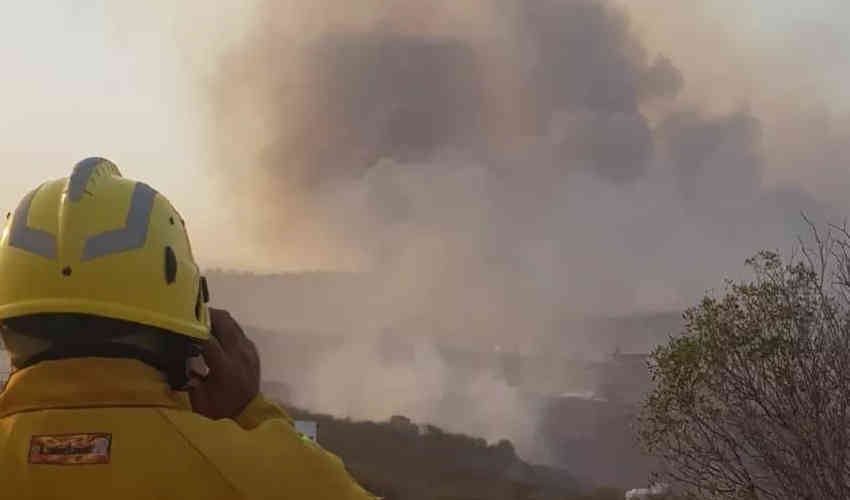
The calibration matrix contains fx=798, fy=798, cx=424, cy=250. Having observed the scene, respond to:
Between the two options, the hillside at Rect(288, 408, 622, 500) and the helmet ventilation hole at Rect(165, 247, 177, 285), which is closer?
the helmet ventilation hole at Rect(165, 247, 177, 285)

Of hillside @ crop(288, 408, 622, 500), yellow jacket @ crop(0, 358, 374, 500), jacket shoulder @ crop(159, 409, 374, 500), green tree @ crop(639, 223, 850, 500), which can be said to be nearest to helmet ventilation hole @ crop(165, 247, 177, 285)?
yellow jacket @ crop(0, 358, 374, 500)

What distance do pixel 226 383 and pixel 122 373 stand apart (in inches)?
12.8

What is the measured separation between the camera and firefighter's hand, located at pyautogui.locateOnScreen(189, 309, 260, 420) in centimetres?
209

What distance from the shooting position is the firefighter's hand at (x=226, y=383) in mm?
2086

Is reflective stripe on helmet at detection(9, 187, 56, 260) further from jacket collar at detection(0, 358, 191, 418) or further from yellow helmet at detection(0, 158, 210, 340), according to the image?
jacket collar at detection(0, 358, 191, 418)

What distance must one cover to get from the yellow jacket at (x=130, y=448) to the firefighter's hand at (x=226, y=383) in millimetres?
210

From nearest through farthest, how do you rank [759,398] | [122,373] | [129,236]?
[122,373], [129,236], [759,398]

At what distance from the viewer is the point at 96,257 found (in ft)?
6.28

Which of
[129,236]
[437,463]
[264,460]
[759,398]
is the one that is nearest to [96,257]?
[129,236]

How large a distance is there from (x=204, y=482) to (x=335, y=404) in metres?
117

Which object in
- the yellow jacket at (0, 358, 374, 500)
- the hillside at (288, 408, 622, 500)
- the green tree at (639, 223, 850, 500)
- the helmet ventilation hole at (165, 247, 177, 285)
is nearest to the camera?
the yellow jacket at (0, 358, 374, 500)

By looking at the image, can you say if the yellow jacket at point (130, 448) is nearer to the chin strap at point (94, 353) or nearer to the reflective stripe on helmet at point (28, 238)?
the chin strap at point (94, 353)

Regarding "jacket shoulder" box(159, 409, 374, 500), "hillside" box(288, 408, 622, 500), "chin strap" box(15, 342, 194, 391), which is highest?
"hillside" box(288, 408, 622, 500)

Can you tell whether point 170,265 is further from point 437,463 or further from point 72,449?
point 437,463
